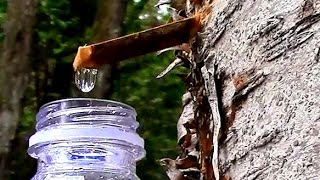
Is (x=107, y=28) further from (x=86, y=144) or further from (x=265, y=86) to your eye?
(x=265, y=86)

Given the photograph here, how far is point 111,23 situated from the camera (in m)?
3.12

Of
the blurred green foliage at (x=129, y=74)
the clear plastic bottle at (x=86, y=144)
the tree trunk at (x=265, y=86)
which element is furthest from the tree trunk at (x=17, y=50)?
the tree trunk at (x=265, y=86)

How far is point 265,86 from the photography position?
1.42ft

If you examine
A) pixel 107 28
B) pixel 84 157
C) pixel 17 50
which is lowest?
pixel 84 157

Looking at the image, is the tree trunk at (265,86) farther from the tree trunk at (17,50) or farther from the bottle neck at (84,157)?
the tree trunk at (17,50)

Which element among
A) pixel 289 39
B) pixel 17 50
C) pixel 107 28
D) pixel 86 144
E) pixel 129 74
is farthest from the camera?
pixel 129 74

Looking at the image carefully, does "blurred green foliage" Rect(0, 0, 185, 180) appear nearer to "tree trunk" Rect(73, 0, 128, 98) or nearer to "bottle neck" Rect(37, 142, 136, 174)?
"tree trunk" Rect(73, 0, 128, 98)

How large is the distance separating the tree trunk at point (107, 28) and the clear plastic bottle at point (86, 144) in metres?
2.12

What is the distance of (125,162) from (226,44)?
296 mm

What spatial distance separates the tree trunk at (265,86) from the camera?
40 cm

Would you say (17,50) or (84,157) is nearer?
(84,157)

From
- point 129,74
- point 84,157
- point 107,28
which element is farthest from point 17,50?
Answer: point 84,157

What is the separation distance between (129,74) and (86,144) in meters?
3.05

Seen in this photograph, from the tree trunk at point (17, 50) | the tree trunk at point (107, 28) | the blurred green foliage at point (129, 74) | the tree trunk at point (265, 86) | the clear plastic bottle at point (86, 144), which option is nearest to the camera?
the tree trunk at point (265, 86)
